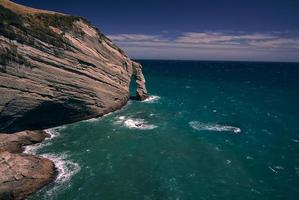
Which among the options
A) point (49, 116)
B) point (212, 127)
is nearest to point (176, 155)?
point (212, 127)

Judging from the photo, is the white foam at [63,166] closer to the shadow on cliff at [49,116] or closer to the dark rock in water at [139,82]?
the shadow on cliff at [49,116]

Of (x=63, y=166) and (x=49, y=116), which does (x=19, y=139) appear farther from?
(x=63, y=166)

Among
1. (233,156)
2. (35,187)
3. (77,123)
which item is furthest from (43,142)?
(233,156)

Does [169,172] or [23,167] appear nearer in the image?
[23,167]

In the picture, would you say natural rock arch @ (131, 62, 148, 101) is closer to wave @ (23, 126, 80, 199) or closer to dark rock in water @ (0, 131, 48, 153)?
dark rock in water @ (0, 131, 48, 153)

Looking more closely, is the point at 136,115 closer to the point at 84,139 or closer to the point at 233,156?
the point at 84,139

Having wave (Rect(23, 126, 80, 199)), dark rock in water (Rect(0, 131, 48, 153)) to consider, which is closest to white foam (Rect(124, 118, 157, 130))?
wave (Rect(23, 126, 80, 199))
